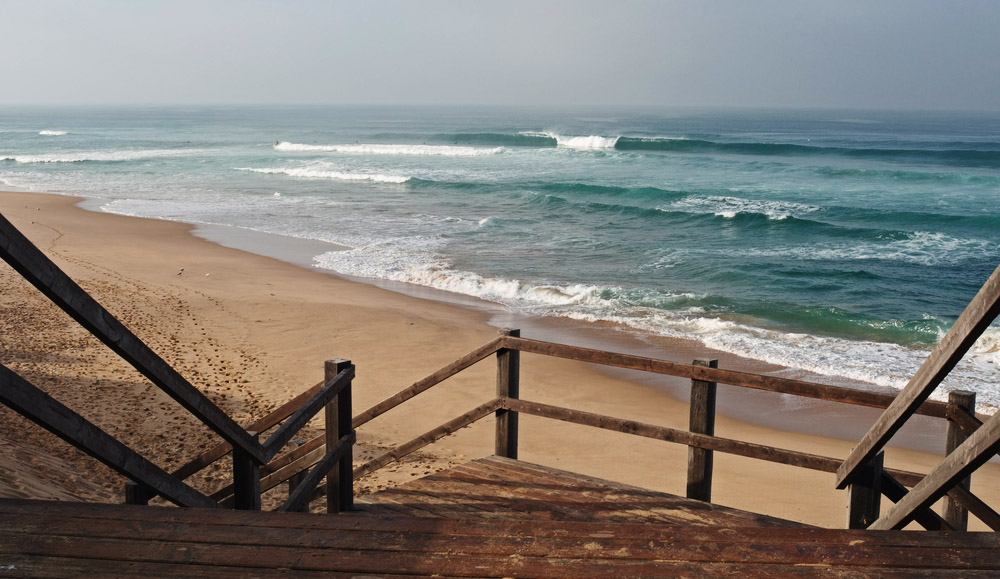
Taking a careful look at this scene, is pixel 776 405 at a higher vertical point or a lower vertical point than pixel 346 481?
lower

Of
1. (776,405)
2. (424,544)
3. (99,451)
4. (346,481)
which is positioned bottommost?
(776,405)

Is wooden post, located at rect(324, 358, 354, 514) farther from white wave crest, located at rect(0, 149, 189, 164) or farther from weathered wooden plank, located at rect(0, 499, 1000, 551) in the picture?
white wave crest, located at rect(0, 149, 189, 164)

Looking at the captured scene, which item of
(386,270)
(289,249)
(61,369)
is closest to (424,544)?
(61,369)

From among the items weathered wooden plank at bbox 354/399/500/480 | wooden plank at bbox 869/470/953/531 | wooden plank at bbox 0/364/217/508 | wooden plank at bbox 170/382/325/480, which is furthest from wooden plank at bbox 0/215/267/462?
wooden plank at bbox 869/470/953/531

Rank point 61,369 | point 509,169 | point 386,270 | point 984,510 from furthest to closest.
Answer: point 509,169, point 386,270, point 61,369, point 984,510

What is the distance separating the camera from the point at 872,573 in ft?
7.82

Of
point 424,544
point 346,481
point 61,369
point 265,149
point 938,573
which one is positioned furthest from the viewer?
point 265,149

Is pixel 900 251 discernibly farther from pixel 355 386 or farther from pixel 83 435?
pixel 83 435

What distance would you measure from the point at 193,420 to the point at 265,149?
54.0m

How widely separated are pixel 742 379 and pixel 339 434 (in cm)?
214

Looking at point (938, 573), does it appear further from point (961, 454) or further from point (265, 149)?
point (265, 149)

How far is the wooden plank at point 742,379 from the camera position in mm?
3971

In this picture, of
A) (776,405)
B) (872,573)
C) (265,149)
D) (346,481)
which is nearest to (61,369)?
(346,481)

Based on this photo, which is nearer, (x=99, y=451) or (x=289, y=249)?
(x=99, y=451)
